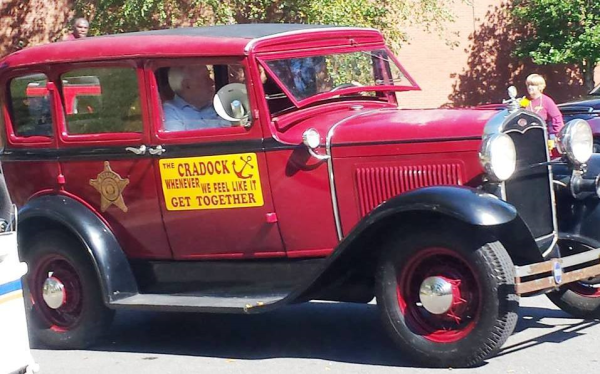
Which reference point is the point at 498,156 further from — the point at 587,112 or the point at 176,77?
the point at 587,112

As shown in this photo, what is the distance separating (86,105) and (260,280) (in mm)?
1780

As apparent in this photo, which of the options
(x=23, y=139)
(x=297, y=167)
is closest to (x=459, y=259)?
(x=297, y=167)

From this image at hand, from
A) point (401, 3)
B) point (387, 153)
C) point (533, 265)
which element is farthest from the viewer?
point (401, 3)

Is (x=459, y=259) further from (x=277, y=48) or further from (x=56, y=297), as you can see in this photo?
(x=56, y=297)

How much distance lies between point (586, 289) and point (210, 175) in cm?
259

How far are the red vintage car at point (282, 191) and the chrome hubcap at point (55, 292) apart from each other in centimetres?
1

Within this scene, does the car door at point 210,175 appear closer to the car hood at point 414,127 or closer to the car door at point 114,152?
the car door at point 114,152

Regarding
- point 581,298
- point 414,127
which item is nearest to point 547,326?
point 581,298

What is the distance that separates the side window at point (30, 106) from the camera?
7148 millimetres

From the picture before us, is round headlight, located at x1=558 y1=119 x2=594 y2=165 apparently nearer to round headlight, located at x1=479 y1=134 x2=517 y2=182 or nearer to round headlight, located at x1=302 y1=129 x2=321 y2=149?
round headlight, located at x1=479 y1=134 x2=517 y2=182

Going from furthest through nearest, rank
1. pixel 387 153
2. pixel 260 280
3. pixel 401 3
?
pixel 401 3 < pixel 260 280 < pixel 387 153

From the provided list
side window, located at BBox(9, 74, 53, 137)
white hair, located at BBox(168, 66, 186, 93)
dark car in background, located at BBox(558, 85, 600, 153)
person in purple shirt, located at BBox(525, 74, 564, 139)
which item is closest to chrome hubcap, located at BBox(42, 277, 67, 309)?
side window, located at BBox(9, 74, 53, 137)

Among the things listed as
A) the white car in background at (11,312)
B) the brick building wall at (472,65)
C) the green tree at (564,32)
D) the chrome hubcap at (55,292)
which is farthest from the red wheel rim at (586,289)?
the green tree at (564,32)

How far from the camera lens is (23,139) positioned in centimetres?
728
